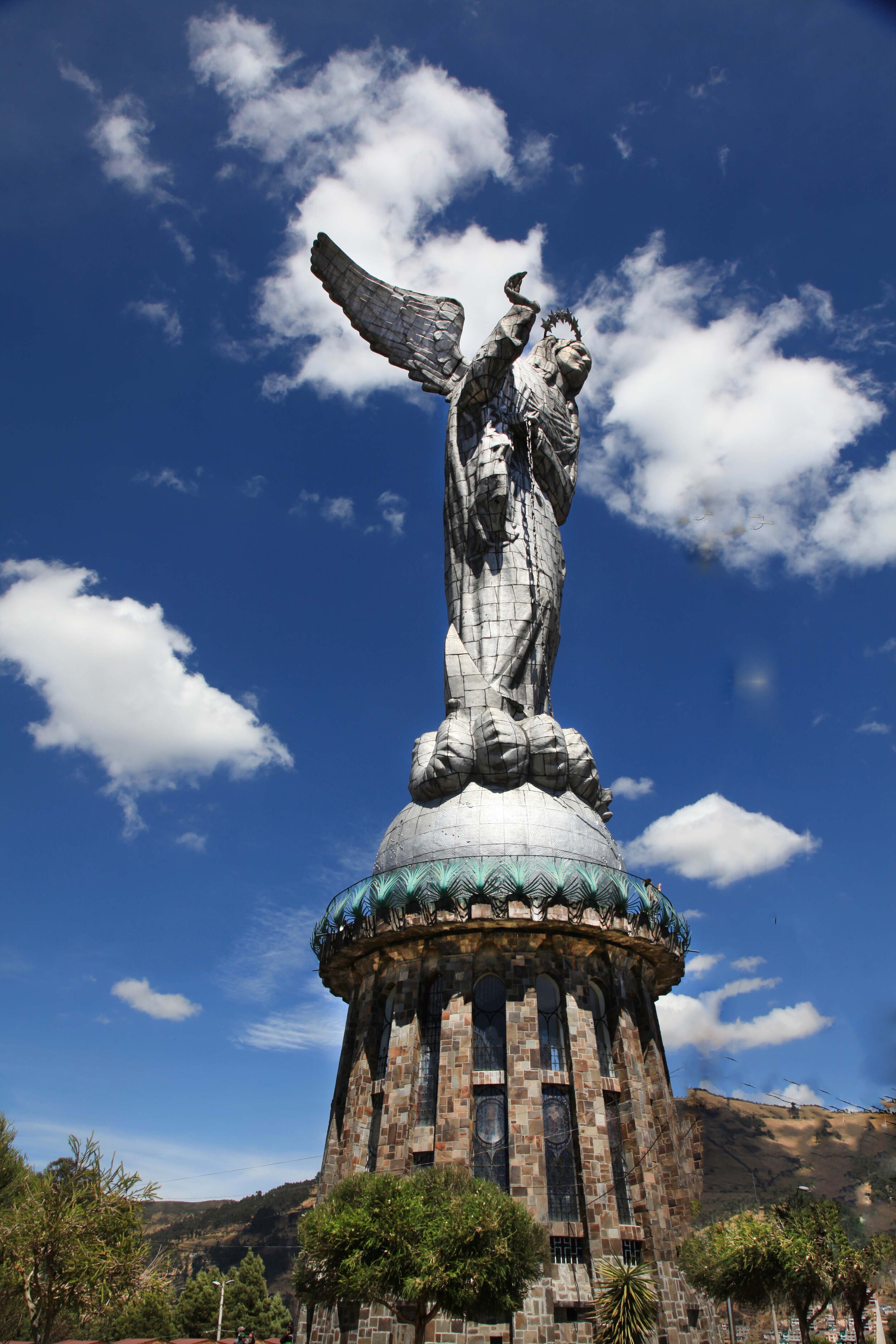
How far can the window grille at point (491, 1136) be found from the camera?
29.2 m

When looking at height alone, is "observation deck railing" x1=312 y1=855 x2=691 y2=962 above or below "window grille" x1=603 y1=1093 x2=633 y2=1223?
above

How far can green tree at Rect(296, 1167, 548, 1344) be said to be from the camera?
67.6 ft

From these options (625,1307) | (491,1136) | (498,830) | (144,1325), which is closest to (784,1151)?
(144,1325)

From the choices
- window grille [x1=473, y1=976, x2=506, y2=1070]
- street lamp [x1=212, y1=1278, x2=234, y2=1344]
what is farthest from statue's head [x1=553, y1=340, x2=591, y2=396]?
street lamp [x1=212, y1=1278, x2=234, y2=1344]

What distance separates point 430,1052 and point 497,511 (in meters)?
21.6

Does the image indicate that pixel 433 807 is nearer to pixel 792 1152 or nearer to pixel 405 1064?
pixel 405 1064

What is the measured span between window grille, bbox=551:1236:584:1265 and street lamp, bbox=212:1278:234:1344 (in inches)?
1210

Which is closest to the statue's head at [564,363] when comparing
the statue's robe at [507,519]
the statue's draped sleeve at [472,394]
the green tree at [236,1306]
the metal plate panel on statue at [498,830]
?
the statue's robe at [507,519]

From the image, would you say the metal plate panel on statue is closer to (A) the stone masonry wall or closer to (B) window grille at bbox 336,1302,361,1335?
(A) the stone masonry wall

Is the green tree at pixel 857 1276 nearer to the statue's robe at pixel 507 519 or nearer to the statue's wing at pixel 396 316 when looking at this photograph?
the statue's robe at pixel 507 519

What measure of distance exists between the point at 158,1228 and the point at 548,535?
107049 millimetres

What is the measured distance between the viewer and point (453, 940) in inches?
1284

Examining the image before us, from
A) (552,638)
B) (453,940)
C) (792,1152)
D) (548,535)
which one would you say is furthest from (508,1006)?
(792,1152)

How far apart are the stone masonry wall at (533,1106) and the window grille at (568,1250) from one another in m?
0.14
